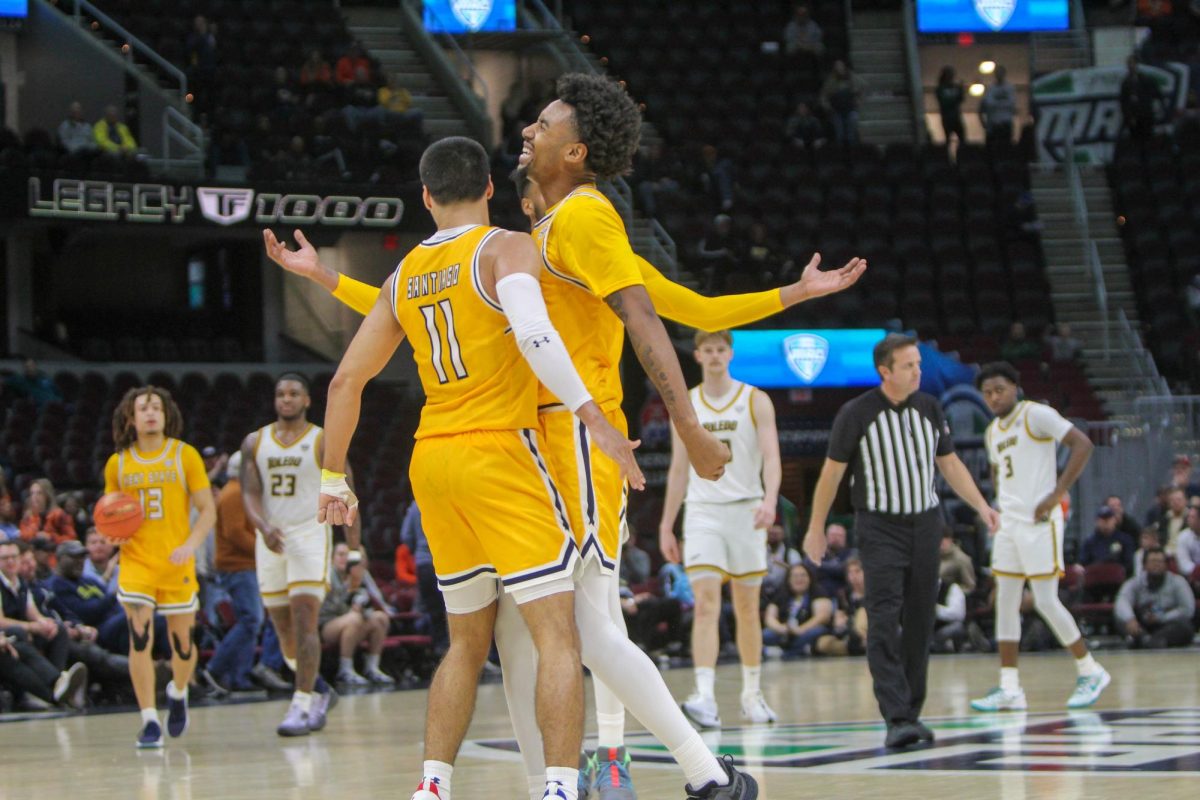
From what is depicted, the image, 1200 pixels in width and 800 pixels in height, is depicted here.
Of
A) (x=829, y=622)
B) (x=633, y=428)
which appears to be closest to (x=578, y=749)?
(x=829, y=622)

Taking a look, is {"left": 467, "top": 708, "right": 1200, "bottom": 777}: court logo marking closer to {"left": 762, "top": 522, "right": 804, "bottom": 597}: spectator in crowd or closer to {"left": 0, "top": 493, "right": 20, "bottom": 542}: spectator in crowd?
{"left": 0, "top": 493, "right": 20, "bottom": 542}: spectator in crowd

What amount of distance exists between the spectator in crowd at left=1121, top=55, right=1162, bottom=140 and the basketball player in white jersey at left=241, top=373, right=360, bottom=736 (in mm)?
18399

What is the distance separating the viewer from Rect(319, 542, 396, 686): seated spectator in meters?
13.1

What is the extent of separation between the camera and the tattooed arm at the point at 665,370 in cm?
461

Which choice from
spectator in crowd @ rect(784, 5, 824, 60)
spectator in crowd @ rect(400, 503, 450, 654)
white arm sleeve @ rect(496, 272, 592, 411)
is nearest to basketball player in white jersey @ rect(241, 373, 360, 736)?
spectator in crowd @ rect(400, 503, 450, 654)

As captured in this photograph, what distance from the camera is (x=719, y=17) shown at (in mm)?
26234

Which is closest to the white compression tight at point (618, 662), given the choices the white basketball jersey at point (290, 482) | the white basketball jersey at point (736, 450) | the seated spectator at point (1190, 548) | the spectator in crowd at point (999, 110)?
the white basketball jersey at point (736, 450)

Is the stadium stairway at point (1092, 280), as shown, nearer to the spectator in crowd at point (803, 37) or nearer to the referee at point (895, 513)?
the spectator in crowd at point (803, 37)

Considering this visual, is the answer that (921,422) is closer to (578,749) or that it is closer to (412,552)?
(578,749)

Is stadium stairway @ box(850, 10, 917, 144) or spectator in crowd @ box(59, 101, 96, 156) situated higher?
stadium stairway @ box(850, 10, 917, 144)

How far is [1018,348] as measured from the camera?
68.9ft

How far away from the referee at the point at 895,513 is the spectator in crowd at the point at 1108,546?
902cm

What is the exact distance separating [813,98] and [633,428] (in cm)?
682

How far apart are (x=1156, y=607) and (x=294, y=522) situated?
30.4ft
